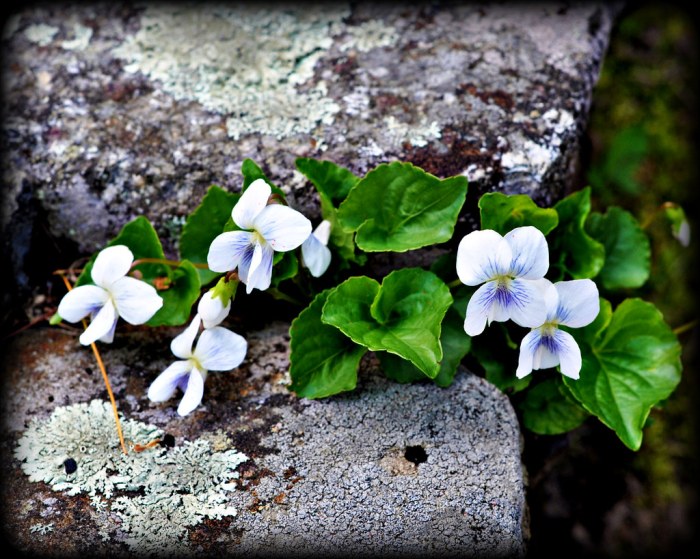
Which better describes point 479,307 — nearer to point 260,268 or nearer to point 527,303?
point 527,303

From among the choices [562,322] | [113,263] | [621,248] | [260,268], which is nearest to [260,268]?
[260,268]

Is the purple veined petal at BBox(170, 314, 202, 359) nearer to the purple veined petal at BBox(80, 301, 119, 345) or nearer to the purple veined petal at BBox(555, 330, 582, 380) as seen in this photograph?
the purple veined petal at BBox(80, 301, 119, 345)

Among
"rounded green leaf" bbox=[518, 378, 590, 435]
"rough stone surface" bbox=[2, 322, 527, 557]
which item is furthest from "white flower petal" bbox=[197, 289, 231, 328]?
"rounded green leaf" bbox=[518, 378, 590, 435]

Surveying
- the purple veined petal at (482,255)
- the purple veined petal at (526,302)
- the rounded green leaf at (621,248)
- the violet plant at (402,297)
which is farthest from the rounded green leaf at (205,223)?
the rounded green leaf at (621,248)

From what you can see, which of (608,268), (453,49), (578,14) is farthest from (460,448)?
(578,14)

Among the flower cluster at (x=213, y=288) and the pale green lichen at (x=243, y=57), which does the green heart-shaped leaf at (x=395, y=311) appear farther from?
the pale green lichen at (x=243, y=57)
